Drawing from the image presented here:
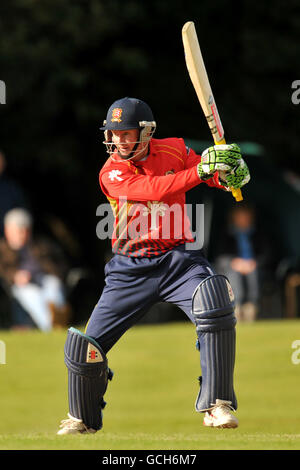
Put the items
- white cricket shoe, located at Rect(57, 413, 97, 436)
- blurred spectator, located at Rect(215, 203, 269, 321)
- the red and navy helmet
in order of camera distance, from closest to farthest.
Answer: the red and navy helmet < white cricket shoe, located at Rect(57, 413, 97, 436) < blurred spectator, located at Rect(215, 203, 269, 321)

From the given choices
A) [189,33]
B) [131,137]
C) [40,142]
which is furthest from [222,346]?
[40,142]

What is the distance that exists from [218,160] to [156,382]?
480cm

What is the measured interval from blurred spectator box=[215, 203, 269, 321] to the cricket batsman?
663 cm

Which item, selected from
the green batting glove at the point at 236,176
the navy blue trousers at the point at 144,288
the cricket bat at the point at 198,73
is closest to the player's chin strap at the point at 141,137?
the cricket bat at the point at 198,73

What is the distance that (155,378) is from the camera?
10461 millimetres

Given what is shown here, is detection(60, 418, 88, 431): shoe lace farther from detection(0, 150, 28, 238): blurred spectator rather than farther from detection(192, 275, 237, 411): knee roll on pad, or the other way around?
detection(0, 150, 28, 238): blurred spectator

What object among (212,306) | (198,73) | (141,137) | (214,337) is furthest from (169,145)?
(214,337)

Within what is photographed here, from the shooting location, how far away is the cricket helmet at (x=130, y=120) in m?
6.12

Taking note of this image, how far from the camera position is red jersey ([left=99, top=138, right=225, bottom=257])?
6.15 metres

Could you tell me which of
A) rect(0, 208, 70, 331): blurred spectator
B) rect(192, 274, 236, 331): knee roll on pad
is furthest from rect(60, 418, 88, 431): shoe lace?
rect(0, 208, 70, 331): blurred spectator

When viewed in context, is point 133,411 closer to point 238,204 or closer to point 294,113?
point 238,204

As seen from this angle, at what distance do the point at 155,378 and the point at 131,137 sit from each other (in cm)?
467

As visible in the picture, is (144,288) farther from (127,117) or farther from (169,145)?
(127,117)

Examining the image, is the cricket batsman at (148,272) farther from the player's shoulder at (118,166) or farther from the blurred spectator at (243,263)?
the blurred spectator at (243,263)
